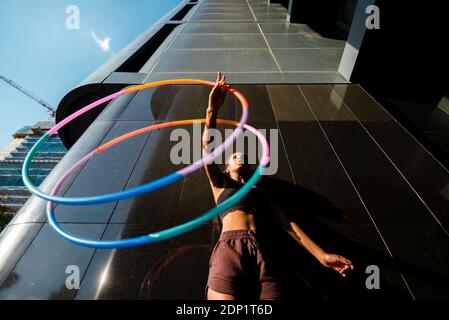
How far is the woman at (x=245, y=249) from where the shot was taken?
250 cm

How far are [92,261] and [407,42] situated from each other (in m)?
8.99

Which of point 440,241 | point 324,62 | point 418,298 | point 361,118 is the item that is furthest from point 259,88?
point 418,298

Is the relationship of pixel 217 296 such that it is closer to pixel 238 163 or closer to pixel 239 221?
pixel 239 221

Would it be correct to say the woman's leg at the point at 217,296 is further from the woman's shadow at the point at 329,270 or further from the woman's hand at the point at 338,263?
the woman's hand at the point at 338,263

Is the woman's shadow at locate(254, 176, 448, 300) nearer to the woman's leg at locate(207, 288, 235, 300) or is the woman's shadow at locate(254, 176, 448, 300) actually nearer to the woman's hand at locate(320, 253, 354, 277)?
the woman's hand at locate(320, 253, 354, 277)

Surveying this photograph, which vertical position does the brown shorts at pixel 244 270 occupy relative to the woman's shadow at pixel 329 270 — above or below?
above

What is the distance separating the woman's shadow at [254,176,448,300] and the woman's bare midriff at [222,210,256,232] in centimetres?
44

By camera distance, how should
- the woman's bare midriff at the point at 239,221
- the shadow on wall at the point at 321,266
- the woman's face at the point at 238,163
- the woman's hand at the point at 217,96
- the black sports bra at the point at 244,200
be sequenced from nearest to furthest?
the shadow on wall at the point at 321,266 < the woman's bare midriff at the point at 239,221 < the black sports bra at the point at 244,200 < the woman's hand at the point at 217,96 < the woman's face at the point at 238,163

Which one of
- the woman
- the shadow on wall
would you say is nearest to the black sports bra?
the woman

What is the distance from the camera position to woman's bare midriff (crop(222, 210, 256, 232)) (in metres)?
2.94

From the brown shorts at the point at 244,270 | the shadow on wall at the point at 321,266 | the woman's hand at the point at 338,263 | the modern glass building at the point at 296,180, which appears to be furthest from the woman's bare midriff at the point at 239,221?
the woman's hand at the point at 338,263

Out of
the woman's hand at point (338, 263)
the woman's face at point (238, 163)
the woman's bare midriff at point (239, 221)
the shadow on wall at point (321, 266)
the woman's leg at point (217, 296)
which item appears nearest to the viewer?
the woman's leg at point (217, 296)

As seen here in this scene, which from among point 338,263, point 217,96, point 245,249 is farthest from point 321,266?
point 217,96
